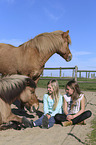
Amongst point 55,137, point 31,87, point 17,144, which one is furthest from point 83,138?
point 31,87

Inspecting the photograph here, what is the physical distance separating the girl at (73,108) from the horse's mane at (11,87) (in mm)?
987

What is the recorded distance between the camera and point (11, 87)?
10.1ft

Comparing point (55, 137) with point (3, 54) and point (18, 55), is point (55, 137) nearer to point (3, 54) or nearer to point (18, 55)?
point (18, 55)

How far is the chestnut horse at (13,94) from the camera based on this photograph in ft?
9.88

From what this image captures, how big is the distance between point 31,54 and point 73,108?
1818mm

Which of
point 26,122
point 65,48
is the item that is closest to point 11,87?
point 26,122

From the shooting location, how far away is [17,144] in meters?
2.49

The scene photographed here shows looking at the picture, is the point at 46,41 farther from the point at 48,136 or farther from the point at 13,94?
the point at 48,136

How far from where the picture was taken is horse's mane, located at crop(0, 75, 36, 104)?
9.95 feet

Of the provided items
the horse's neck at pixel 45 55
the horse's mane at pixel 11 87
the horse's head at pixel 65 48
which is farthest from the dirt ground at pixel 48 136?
the horse's head at pixel 65 48

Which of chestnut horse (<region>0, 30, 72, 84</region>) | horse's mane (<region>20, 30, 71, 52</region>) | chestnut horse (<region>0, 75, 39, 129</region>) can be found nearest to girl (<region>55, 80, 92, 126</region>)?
chestnut horse (<region>0, 75, 39, 129</region>)

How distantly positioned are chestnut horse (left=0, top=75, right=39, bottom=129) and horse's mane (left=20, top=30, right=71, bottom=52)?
1.56 metres

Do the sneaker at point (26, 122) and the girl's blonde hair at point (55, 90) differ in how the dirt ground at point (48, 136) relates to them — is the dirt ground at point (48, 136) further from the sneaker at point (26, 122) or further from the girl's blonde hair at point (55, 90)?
the girl's blonde hair at point (55, 90)

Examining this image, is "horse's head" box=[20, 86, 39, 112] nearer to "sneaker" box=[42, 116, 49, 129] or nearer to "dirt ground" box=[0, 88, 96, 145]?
"sneaker" box=[42, 116, 49, 129]
